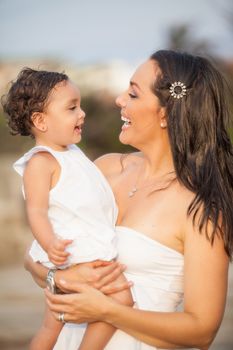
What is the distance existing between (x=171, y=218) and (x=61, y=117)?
70cm

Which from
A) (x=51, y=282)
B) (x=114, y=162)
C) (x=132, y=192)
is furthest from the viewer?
(x=114, y=162)

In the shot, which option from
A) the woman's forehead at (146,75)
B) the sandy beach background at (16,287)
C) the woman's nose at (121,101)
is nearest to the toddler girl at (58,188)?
the woman's nose at (121,101)

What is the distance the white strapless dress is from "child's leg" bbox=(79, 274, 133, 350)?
59 mm

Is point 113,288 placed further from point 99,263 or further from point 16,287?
point 16,287

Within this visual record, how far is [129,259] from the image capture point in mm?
3691

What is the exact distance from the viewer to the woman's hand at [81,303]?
3529 millimetres

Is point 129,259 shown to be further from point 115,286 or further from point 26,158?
point 26,158

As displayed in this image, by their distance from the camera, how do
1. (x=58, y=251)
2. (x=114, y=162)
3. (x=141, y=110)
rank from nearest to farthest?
(x=58, y=251) → (x=141, y=110) → (x=114, y=162)

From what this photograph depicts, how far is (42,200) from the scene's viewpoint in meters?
3.59

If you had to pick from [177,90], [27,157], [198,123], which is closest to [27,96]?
[27,157]

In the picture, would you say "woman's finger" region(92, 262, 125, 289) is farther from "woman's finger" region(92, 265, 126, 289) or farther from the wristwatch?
the wristwatch

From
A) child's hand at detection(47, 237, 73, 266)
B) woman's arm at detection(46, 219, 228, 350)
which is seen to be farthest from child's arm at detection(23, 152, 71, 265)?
woman's arm at detection(46, 219, 228, 350)

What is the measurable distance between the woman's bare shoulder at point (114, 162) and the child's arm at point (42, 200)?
25.9 inches

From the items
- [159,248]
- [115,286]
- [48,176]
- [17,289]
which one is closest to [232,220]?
[159,248]
